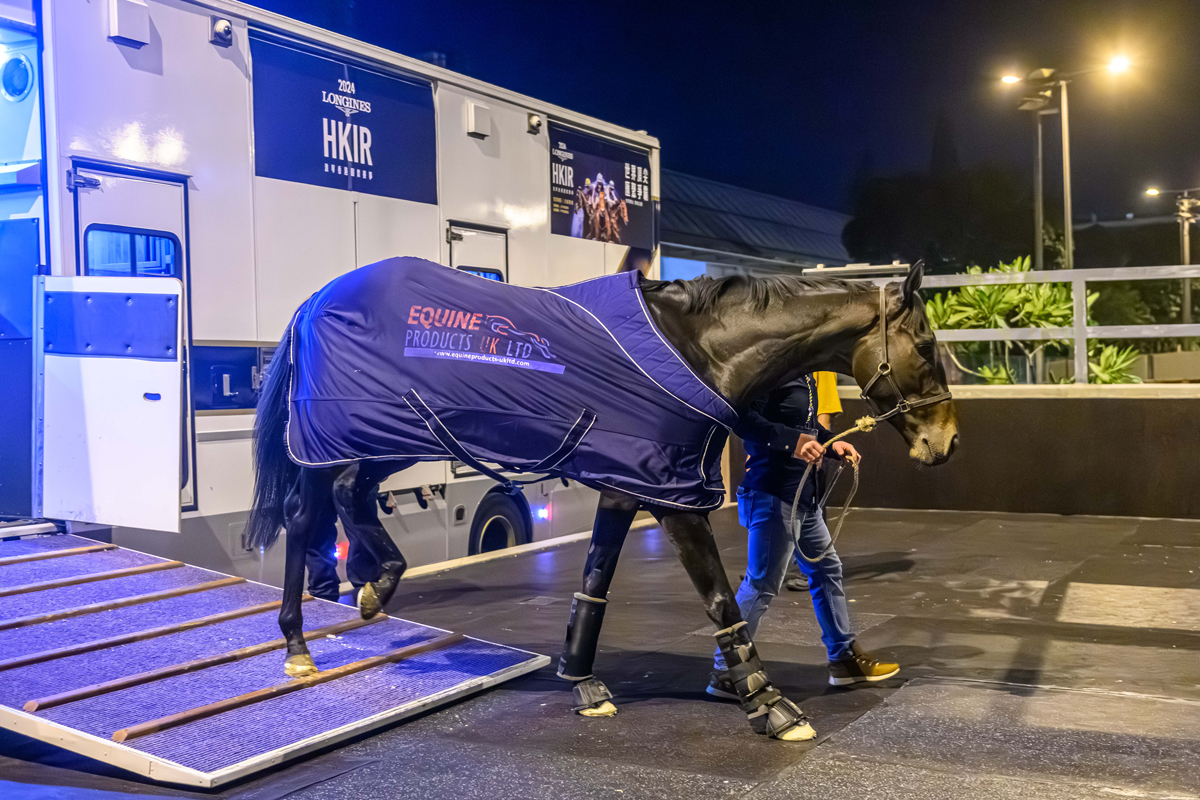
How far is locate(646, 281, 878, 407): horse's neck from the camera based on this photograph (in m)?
4.36

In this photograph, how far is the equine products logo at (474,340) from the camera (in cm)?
444

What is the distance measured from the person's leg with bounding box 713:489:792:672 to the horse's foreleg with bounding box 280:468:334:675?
5.97ft

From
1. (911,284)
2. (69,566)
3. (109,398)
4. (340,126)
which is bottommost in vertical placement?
(69,566)

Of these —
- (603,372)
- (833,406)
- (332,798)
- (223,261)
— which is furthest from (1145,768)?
(223,261)

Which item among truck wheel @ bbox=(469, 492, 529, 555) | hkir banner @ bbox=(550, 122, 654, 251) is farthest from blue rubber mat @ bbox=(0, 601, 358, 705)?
hkir banner @ bbox=(550, 122, 654, 251)

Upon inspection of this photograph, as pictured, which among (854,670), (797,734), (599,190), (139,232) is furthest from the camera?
(599,190)

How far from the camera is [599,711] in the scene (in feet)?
14.9

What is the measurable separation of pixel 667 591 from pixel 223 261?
11.3ft

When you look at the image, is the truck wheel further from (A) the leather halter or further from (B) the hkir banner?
(A) the leather halter

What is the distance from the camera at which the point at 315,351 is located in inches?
192

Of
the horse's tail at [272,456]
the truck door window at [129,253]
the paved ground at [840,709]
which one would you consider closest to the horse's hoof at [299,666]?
the paved ground at [840,709]

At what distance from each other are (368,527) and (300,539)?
298 mm

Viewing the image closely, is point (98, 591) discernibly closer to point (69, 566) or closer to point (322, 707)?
point (69, 566)

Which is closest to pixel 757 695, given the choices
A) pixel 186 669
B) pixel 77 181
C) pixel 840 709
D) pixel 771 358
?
pixel 840 709
